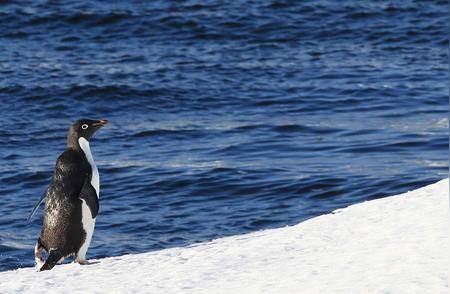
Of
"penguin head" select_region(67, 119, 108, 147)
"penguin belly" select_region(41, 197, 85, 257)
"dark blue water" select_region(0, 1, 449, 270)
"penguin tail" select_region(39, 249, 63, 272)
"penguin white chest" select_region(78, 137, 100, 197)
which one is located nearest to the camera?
"penguin tail" select_region(39, 249, 63, 272)

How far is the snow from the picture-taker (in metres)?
6.67

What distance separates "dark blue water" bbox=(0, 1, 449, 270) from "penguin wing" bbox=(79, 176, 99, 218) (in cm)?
190

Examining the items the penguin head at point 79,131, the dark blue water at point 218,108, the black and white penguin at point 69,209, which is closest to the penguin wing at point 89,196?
the black and white penguin at point 69,209

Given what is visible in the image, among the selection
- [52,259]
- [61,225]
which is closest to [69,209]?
[61,225]

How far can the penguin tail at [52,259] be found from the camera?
847 cm

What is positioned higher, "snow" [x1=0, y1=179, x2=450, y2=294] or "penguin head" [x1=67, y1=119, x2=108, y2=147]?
"penguin head" [x1=67, y1=119, x2=108, y2=147]

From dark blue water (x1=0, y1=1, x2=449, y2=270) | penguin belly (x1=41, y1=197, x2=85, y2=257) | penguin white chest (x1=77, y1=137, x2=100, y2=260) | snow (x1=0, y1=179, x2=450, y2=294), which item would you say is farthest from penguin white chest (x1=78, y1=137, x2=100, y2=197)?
dark blue water (x1=0, y1=1, x2=449, y2=270)

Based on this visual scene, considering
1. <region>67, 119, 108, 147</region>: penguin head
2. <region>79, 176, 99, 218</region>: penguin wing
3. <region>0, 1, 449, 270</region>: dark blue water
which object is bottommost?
<region>0, 1, 449, 270</region>: dark blue water

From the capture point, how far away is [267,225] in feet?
39.0

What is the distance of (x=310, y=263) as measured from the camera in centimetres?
725

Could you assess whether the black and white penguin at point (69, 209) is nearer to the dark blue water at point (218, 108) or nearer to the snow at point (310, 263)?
the snow at point (310, 263)

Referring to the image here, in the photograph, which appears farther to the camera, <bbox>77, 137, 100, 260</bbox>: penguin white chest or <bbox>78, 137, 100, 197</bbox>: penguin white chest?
<bbox>78, 137, 100, 197</bbox>: penguin white chest

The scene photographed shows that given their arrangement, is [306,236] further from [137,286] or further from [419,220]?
[137,286]

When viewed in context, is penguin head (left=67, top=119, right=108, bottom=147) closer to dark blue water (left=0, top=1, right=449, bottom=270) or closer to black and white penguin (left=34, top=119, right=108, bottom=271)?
black and white penguin (left=34, top=119, right=108, bottom=271)
